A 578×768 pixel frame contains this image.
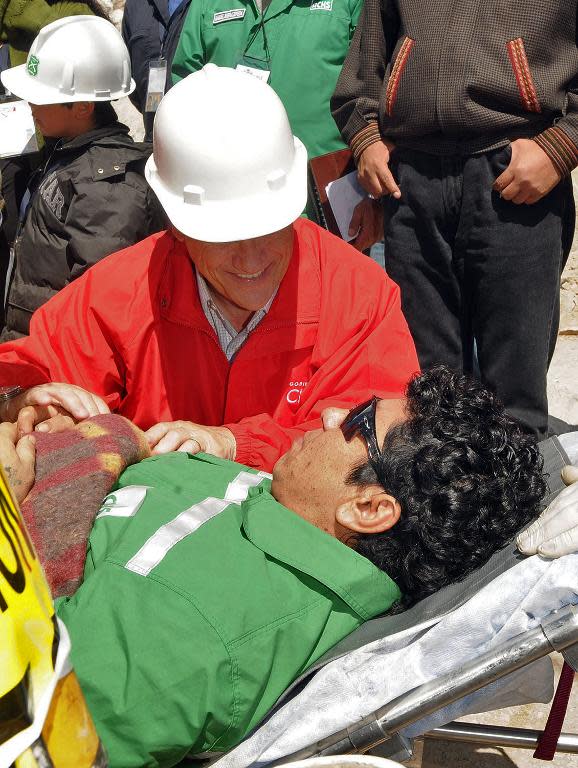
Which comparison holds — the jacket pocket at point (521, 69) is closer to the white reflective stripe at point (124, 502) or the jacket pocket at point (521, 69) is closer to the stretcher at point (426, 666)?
the stretcher at point (426, 666)

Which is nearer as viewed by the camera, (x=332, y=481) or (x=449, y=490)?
(x=449, y=490)

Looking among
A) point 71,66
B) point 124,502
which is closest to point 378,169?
point 71,66

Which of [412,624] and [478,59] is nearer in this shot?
[412,624]

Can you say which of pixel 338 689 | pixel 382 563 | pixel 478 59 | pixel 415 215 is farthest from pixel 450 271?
pixel 338 689

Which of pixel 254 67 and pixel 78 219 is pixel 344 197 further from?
pixel 78 219

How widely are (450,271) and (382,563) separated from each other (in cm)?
189

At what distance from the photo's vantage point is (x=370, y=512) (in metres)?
2.34

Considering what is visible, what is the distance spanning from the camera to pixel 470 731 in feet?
8.34

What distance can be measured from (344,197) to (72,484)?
2.25 m

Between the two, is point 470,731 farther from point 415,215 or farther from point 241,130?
point 415,215

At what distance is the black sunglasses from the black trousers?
4.79 ft

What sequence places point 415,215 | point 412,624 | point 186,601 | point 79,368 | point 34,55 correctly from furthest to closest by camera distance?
1. point 34,55
2. point 415,215
3. point 79,368
4. point 412,624
5. point 186,601

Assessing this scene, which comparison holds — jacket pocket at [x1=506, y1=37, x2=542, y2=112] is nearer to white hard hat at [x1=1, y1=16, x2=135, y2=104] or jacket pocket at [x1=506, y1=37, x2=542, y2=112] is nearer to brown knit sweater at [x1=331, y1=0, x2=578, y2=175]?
brown knit sweater at [x1=331, y1=0, x2=578, y2=175]

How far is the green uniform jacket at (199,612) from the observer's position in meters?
1.93
